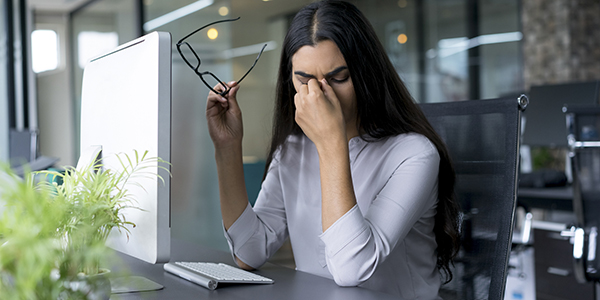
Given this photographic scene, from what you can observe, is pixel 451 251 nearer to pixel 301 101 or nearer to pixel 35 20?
pixel 301 101

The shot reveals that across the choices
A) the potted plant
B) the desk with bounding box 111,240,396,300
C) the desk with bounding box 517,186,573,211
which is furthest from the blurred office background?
the desk with bounding box 517,186,573,211

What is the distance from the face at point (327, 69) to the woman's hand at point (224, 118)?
0.49ft

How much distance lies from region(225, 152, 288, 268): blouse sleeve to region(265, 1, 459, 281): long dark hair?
28 cm

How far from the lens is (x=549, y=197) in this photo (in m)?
2.52

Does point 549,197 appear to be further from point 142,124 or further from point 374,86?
point 142,124

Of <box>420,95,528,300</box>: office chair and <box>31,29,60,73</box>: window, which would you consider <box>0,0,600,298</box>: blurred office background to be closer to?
<box>31,29,60,73</box>: window

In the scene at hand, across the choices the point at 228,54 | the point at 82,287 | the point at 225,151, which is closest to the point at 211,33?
the point at 228,54

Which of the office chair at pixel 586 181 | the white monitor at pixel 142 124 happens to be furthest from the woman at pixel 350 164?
the office chair at pixel 586 181

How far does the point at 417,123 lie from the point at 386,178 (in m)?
0.15

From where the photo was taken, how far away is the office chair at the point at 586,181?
1836 millimetres

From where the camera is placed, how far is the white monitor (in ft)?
2.45

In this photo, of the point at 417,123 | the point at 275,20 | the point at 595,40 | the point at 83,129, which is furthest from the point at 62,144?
the point at 595,40

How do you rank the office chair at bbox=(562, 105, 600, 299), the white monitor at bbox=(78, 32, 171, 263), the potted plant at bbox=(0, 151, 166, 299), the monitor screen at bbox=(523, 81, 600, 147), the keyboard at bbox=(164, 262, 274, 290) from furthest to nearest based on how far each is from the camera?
the monitor screen at bbox=(523, 81, 600, 147) < the office chair at bbox=(562, 105, 600, 299) < the keyboard at bbox=(164, 262, 274, 290) < the white monitor at bbox=(78, 32, 171, 263) < the potted plant at bbox=(0, 151, 166, 299)

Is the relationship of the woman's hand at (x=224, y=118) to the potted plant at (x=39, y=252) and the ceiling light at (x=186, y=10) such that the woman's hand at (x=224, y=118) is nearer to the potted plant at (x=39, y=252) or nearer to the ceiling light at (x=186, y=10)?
the potted plant at (x=39, y=252)
